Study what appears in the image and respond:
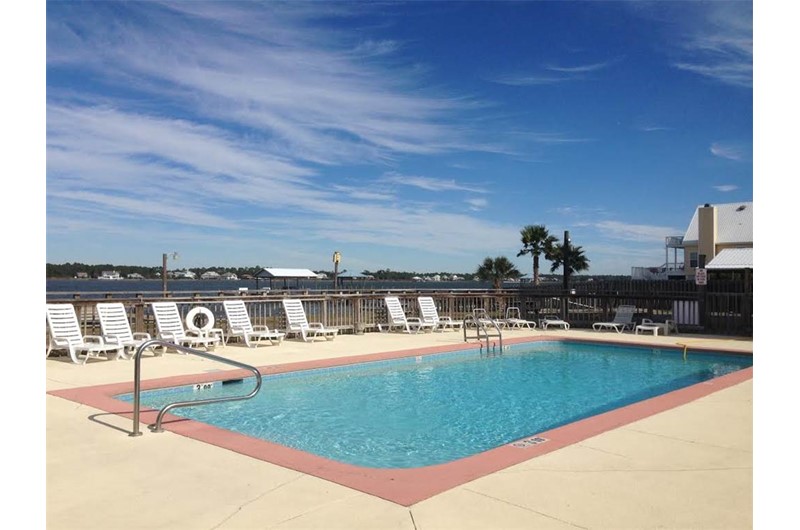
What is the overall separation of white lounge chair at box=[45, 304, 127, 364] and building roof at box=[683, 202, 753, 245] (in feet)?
93.3

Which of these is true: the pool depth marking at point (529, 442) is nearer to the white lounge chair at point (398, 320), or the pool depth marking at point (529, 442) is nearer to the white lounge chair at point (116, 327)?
the white lounge chair at point (116, 327)

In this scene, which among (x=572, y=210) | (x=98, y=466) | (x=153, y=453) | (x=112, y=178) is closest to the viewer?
(x=98, y=466)

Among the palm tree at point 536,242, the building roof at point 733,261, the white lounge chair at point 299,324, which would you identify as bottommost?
the white lounge chair at point 299,324

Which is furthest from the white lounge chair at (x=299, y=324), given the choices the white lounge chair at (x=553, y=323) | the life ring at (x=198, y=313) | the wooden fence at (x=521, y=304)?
the white lounge chair at (x=553, y=323)

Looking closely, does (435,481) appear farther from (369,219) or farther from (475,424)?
(369,219)

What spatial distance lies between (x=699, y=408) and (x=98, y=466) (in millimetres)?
5375

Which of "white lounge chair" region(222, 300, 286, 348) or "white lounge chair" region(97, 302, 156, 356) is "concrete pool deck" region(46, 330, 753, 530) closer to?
"white lounge chair" region(97, 302, 156, 356)

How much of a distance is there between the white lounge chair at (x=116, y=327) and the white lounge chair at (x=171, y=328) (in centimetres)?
52

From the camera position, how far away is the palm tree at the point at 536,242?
37.1 m

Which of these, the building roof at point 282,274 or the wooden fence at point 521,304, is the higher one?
the building roof at point 282,274

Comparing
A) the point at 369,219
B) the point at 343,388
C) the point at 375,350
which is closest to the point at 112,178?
the point at 369,219

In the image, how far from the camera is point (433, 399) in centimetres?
775

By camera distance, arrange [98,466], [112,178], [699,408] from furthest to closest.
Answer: [112,178]
[699,408]
[98,466]
